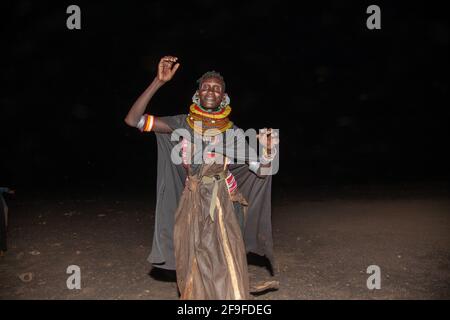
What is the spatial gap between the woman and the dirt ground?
1.18 metres

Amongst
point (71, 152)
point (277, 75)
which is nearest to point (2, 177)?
point (71, 152)

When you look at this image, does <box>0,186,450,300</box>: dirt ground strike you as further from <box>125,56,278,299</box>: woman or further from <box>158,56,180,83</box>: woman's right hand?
<box>158,56,180,83</box>: woman's right hand

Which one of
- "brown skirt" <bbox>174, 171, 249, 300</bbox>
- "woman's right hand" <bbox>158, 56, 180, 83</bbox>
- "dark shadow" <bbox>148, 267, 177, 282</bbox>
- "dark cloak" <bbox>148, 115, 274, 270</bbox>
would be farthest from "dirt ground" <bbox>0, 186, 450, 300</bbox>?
"woman's right hand" <bbox>158, 56, 180, 83</bbox>

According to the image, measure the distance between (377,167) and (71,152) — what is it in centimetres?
1635

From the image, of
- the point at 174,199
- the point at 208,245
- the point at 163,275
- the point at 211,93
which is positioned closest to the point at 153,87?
the point at 211,93

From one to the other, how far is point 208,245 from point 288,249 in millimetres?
3285

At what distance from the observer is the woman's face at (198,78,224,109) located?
11.6 feet

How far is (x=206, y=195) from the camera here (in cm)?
351

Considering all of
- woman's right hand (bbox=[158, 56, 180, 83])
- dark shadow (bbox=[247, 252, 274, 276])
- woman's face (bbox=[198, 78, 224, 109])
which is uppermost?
woman's right hand (bbox=[158, 56, 180, 83])

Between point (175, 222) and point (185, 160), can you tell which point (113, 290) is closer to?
point (175, 222)

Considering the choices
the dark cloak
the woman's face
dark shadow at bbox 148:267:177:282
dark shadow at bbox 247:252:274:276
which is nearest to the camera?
the woman's face

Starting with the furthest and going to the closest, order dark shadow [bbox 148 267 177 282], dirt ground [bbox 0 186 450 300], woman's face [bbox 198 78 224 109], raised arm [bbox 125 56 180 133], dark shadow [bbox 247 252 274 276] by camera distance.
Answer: dark shadow [bbox 247 252 274 276]
dark shadow [bbox 148 267 177 282]
dirt ground [bbox 0 186 450 300]
woman's face [bbox 198 78 224 109]
raised arm [bbox 125 56 180 133]

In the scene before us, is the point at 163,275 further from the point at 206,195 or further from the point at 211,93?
the point at 211,93

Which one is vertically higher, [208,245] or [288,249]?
[208,245]
